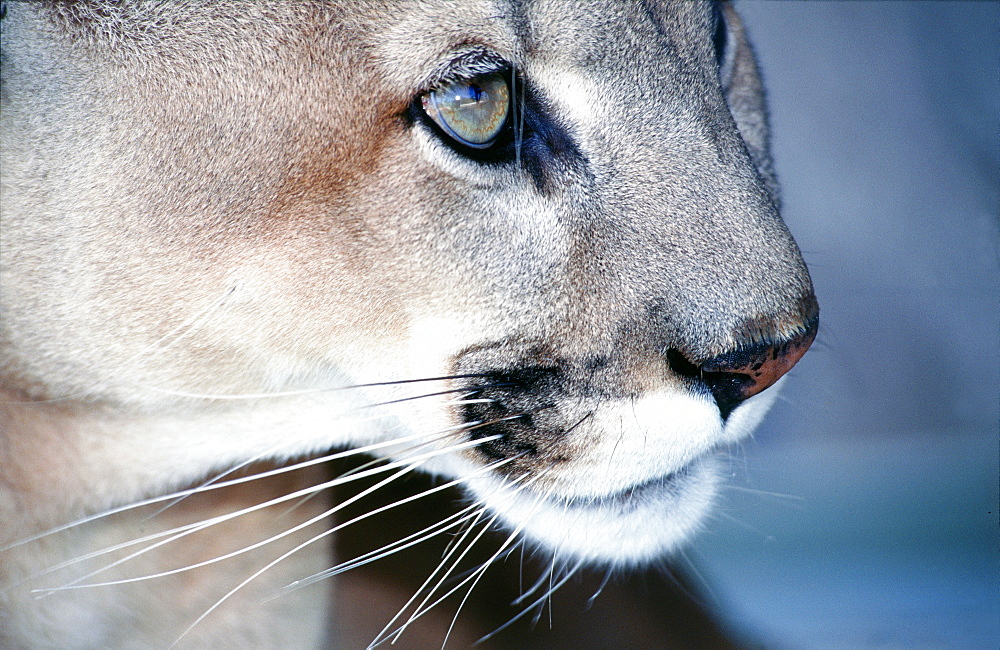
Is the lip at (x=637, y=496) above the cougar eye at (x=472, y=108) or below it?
below

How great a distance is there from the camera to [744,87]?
142 cm

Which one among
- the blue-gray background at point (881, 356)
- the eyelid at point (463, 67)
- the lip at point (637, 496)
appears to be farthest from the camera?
the blue-gray background at point (881, 356)

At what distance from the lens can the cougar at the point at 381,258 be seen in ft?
2.84

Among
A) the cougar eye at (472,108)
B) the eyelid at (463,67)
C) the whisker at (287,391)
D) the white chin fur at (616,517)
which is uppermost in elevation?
the eyelid at (463,67)

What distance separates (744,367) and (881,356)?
1.14 m

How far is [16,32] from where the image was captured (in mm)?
855

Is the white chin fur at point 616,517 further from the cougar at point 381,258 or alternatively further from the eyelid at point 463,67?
the eyelid at point 463,67

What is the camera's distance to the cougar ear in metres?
1.30

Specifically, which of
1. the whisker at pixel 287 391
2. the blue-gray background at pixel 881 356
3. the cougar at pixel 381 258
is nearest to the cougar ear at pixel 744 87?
the blue-gray background at pixel 881 356

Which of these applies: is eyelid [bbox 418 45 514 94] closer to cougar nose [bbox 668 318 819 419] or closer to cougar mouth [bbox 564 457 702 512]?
cougar nose [bbox 668 318 819 419]

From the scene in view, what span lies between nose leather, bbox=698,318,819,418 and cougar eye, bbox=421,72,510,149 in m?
0.36

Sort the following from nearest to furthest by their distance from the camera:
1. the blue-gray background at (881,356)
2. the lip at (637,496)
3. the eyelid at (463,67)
Result: the eyelid at (463,67)
the lip at (637,496)
the blue-gray background at (881,356)

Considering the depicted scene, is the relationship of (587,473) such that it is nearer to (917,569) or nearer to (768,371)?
(768,371)

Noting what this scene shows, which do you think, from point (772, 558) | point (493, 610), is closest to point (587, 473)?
point (493, 610)
